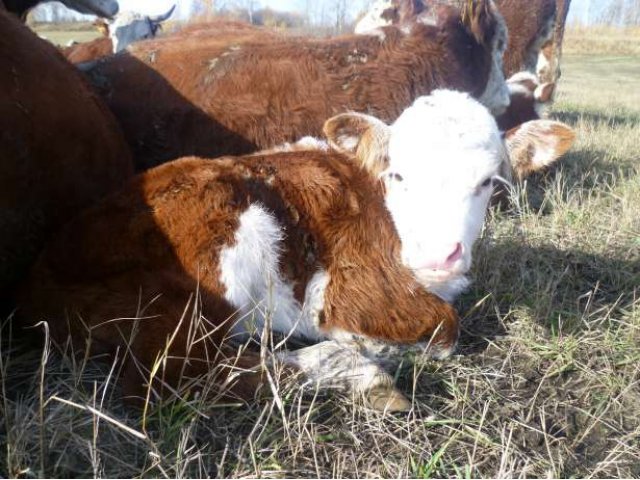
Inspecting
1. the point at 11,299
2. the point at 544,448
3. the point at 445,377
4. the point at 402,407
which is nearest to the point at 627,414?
the point at 544,448

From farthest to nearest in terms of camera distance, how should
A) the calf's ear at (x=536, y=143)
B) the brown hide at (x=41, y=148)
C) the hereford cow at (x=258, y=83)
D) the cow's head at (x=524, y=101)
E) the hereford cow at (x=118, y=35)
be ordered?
1. the hereford cow at (x=118, y=35)
2. the cow's head at (x=524, y=101)
3. the hereford cow at (x=258, y=83)
4. the calf's ear at (x=536, y=143)
5. the brown hide at (x=41, y=148)

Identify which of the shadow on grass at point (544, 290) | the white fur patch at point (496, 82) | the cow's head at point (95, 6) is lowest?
the shadow on grass at point (544, 290)

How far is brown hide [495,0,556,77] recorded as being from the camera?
913 centimetres

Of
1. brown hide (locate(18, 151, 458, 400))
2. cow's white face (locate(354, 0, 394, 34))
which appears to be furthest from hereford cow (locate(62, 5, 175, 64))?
brown hide (locate(18, 151, 458, 400))

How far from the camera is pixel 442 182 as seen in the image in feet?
9.07

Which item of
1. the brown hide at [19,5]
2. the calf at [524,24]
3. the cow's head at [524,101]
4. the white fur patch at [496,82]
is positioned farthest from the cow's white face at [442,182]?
the calf at [524,24]

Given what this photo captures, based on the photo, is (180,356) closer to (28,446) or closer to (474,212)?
(28,446)

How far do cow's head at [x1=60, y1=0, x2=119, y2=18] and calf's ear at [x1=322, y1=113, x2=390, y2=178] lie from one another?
349cm

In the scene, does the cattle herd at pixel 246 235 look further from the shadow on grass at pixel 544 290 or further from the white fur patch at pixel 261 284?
the shadow on grass at pixel 544 290

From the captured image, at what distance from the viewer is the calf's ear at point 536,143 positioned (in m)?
3.15

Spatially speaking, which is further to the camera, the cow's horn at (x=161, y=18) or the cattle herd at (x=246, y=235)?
Result: the cow's horn at (x=161, y=18)

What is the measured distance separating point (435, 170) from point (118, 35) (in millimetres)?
8097

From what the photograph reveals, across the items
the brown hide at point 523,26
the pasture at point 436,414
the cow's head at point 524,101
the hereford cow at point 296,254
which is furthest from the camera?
the brown hide at point 523,26

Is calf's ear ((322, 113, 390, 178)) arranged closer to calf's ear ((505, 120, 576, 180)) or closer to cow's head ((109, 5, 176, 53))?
calf's ear ((505, 120, 576, 180))
